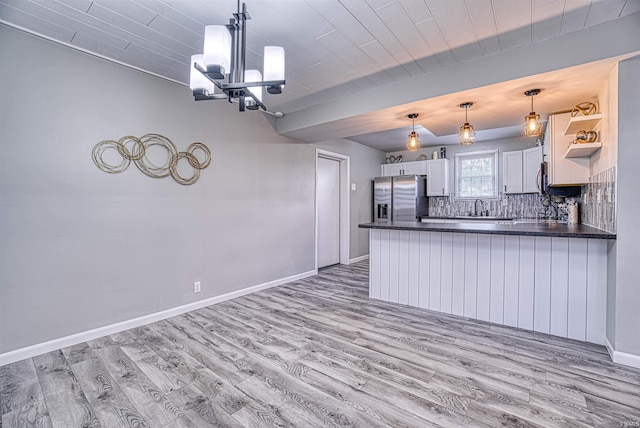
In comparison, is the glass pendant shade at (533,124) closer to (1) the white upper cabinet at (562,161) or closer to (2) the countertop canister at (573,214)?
(1) the white upper cabinet at (562,161)

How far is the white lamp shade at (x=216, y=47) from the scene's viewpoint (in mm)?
1578

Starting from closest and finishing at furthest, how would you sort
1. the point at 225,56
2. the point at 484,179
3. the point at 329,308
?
1. the point at 225,56
2. the point at 329,308
3. the point at 484,179

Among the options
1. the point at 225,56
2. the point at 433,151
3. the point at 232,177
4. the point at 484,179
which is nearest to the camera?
the point at 225,56

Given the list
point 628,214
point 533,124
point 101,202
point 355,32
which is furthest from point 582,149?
point 101,202

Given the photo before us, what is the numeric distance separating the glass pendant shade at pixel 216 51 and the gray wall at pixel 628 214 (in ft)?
9.08

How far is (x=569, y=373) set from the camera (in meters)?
2.03

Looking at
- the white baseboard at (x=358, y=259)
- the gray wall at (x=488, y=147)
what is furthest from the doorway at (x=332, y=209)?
the gray wall at (x=488, y=147)

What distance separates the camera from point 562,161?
327cm

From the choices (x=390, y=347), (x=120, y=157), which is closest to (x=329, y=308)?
(x=390, y=347)

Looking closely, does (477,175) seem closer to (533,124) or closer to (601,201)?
(601,201)

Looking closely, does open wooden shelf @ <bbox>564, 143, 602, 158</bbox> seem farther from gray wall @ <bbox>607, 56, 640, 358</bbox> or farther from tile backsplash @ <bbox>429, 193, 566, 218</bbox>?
tile backsplash @ <bbox>429, 193, 566, 218</bbox>

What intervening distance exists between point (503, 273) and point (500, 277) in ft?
0.16

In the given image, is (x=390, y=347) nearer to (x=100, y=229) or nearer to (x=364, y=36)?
(x=364, y=36)

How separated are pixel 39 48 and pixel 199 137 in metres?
1.42
